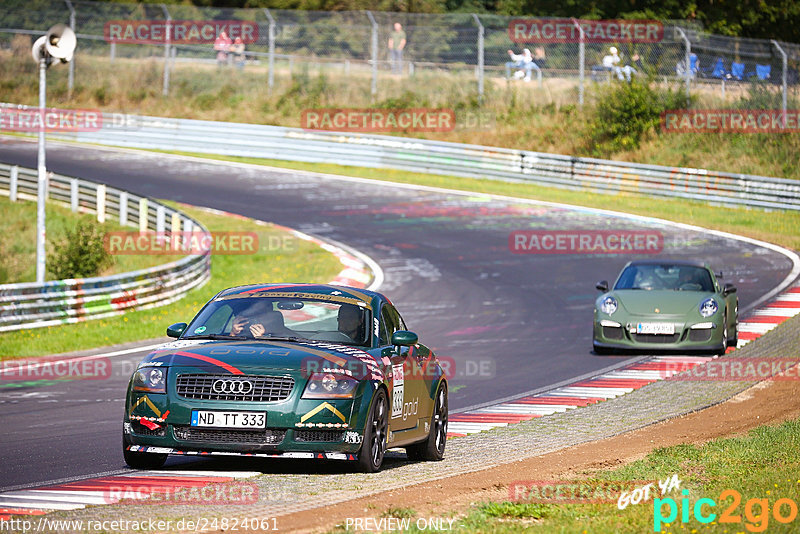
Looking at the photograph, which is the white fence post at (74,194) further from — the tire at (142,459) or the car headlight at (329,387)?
the car headlight at (329,387)

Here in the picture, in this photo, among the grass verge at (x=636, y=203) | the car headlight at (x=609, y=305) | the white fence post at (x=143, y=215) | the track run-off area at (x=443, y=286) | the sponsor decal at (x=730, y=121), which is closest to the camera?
the track run-off area at (x=443, y=286)

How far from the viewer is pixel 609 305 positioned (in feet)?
59.4

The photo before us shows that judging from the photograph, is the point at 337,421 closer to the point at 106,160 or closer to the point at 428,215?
the point at 428,215

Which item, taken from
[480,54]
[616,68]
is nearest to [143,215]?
[480,54]

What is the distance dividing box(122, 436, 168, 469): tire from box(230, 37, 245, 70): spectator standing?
36.5 metres

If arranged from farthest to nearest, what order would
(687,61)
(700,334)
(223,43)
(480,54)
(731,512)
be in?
(223,43) < (480,54) < (687,61) < (700,334) < (731,512)

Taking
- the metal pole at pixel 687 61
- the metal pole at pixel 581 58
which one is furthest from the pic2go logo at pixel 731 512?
A: the metal pole at pixel 581 58

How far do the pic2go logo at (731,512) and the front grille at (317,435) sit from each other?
2.23 metres

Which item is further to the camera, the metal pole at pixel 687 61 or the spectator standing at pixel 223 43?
the spectator standing at pixel 223 43

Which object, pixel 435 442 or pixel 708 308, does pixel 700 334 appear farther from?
pixel 435 442

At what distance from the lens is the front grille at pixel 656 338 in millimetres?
17781

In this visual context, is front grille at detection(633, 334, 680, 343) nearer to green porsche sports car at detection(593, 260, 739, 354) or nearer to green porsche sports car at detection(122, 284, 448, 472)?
green porsche sports car at detection(593, 260, 739, 354)

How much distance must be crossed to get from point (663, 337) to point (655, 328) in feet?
0.60

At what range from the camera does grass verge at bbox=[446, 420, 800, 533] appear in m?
6.74
